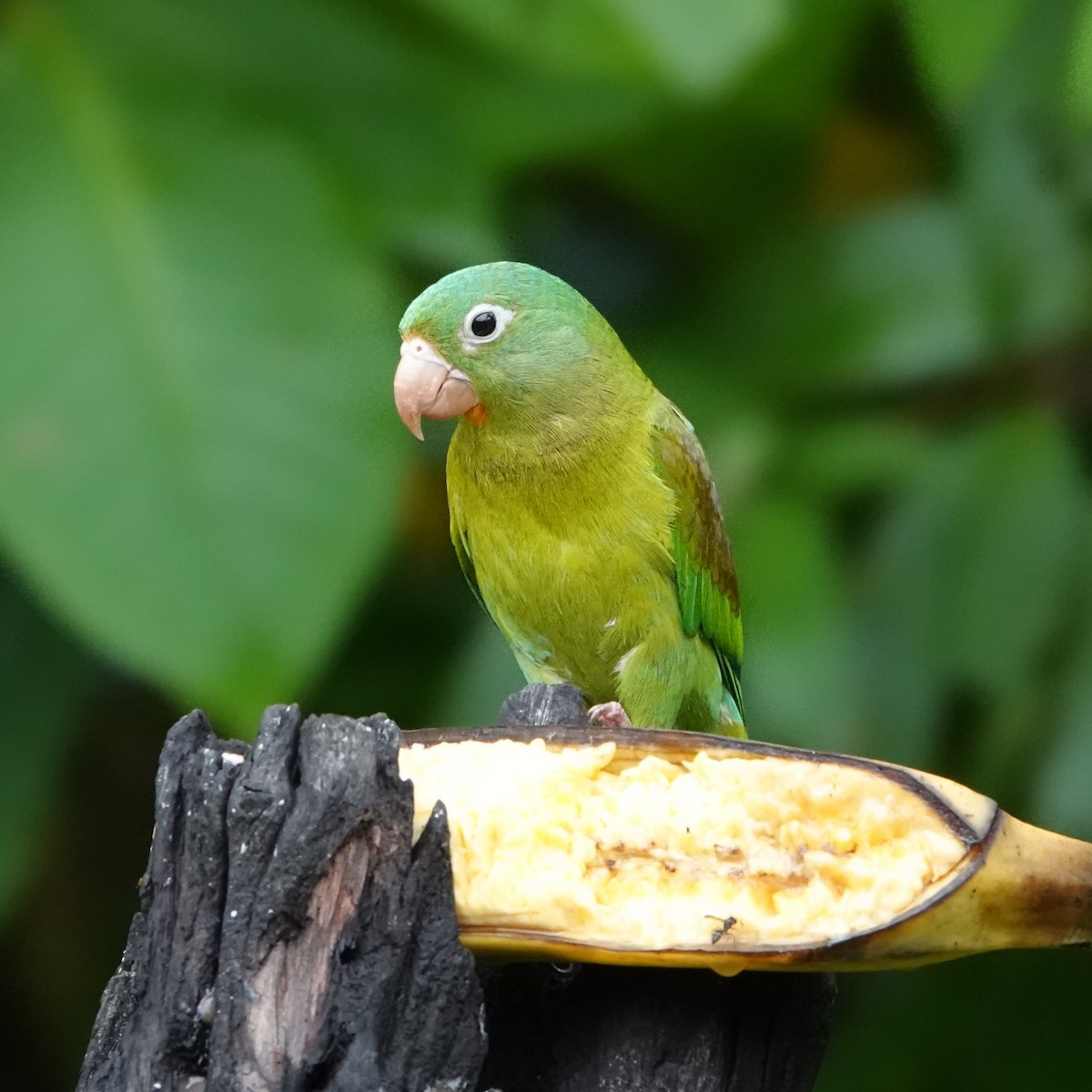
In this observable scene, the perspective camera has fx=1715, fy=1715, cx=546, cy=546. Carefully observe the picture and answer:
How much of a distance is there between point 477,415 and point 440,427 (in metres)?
1.14

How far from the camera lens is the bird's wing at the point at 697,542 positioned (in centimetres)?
314

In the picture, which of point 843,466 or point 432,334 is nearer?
point 432,334

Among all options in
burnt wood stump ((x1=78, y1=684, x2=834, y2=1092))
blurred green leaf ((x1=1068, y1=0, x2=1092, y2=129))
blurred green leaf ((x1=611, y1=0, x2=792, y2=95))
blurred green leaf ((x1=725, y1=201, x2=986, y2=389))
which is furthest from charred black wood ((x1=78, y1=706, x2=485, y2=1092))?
→ blurred green leaf ((x1=725, y1=201, x2=986, y2=389))

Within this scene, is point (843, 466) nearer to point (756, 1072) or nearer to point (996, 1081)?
point (996, 1081)

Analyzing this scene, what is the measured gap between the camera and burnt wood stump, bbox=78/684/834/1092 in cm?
171

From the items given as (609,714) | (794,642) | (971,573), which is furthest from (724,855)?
(971,573)

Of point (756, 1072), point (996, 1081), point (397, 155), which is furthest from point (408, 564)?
point (756, 1072)

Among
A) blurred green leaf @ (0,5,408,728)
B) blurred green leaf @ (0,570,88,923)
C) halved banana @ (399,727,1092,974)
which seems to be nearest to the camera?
halved banana @ (399,727,1092,974)

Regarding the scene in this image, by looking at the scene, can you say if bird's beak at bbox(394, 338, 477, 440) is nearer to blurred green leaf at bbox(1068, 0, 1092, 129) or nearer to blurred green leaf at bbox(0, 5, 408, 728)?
blurred green leaf at bbox(0, 5, 408, 728)

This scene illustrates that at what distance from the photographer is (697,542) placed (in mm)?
3166

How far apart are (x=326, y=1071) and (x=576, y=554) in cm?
146

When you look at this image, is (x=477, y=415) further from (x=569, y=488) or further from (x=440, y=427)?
(x=440, y=427)

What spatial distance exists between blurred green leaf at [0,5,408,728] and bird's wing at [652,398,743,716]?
24.6 inches

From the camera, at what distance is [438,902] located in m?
1.78
